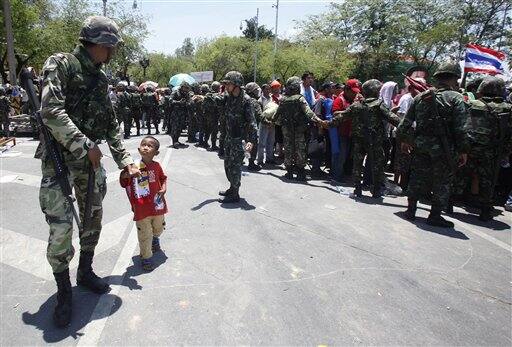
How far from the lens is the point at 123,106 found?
1409 cm

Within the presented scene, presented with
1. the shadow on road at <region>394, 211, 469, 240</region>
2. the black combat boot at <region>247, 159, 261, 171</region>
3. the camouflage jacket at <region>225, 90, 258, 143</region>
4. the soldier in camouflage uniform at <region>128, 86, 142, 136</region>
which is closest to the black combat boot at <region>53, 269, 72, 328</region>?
the camouflage jacket at <region>225, 90, 258, 143</region>

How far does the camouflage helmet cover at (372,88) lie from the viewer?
6945 millimetres

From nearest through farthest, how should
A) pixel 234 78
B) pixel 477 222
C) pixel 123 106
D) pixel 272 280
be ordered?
pixel 272 280 < pixel 234 78 < pixel 477 222 < pixel 123 106

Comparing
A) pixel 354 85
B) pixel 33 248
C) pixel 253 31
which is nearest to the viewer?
pixel 33 248

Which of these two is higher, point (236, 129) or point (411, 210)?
point (236, 129)

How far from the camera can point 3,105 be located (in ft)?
40.1

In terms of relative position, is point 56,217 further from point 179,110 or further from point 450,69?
point 179,110

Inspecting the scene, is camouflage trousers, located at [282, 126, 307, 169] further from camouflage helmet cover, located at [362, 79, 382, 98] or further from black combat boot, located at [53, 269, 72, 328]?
black combat boot, located at [53, 269, 72, 328]

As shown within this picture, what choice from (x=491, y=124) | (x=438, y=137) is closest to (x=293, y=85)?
(x=438, y=137)

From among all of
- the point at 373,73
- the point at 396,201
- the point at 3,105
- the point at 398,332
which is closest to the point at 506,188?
the point at 396,201

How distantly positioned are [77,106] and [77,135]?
1.43ft

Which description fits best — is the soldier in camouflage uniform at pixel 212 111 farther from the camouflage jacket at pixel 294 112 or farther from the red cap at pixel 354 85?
the red cap at pixel 354 85

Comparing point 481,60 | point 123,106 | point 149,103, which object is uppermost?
point 481,60

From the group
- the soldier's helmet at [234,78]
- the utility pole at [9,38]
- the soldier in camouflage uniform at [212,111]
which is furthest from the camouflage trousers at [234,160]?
the utility pole at [9,38]
